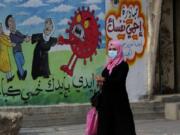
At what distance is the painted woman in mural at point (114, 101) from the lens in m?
8.00

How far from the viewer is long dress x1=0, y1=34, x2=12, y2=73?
13.2 meters

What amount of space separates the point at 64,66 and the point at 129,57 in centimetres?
164

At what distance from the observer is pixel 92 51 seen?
552 inches

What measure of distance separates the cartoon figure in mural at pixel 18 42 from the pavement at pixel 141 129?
52.9 inches

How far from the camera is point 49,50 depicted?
13594 mm

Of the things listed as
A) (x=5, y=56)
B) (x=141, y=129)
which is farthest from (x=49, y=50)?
(x=141, y=129)

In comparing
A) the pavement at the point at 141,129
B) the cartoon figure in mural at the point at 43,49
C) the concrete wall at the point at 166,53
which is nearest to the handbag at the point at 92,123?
the pavement at the point at 141,129

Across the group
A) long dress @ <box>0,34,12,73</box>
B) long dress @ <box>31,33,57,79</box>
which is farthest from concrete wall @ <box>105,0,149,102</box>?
long dress @ <box>0,34,12,73</box>

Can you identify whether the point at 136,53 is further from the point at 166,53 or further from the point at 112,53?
the point at 112,53

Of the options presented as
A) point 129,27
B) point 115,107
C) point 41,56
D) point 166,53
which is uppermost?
point 129,27

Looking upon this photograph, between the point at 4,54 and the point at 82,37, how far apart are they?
1.88m

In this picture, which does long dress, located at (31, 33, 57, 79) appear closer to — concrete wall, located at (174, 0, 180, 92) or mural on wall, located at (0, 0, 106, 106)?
mural on wall, located at (0, 0, 106, 106)

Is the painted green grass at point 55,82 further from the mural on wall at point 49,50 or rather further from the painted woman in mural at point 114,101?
the painted woman in mural at point 114,101

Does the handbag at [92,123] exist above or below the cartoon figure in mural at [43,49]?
below
